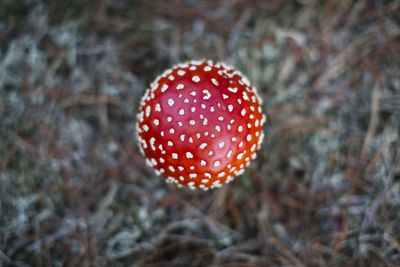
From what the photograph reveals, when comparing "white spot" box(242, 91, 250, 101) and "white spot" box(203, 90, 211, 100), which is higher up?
"white spot" box(203, 90, 211, 100)

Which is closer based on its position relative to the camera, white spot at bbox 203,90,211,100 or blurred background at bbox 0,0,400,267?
white spot at bbox 203,90,211,100

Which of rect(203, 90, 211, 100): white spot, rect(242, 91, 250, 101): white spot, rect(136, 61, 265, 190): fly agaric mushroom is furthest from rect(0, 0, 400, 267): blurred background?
rect(203, 90, 211, 100): white spot

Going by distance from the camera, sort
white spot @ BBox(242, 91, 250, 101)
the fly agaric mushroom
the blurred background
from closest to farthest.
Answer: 1. the fly agaric mushroom
2. white spot @ BBox(242, 91, 250, 101)
3. the blurred background

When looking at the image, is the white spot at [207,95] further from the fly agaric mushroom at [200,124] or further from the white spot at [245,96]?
the white spot at [245,96]

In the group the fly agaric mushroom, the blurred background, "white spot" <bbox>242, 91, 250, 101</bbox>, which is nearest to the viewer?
the fly agaric mushroom

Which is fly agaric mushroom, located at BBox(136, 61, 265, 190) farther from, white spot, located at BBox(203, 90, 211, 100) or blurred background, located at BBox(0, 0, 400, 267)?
blurred background, located at BBox(0, 0, 400, 267)

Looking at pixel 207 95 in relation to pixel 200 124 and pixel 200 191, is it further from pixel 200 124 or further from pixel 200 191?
pixel 200 191

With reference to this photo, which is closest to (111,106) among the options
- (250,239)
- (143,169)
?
(143,169)

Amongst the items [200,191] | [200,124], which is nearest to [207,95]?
[200,124]
